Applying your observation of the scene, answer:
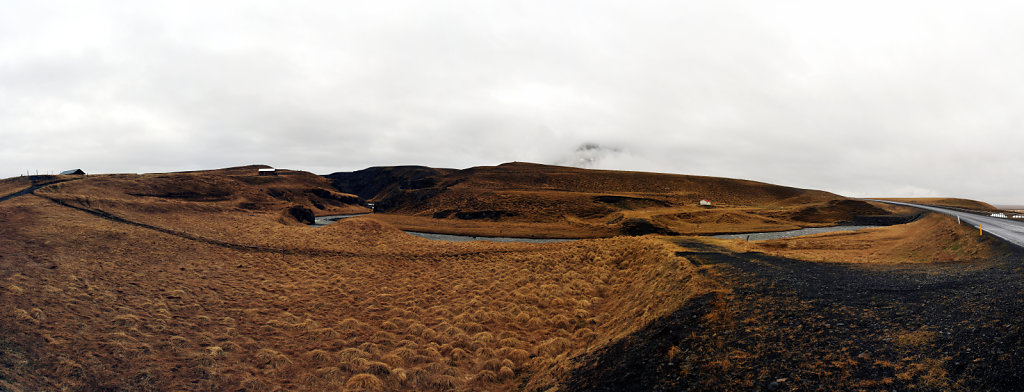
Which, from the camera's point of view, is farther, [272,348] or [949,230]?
[949,230]

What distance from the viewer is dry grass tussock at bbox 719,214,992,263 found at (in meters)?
12.8

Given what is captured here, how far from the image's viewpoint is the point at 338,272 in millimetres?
18172

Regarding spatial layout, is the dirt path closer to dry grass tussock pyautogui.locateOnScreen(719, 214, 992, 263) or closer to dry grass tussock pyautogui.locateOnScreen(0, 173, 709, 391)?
dry grass tussock pyautogui.locateOnScreen(0, 173, 709, 391)

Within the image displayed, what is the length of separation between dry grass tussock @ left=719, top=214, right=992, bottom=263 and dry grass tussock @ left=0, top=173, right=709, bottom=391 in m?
6.52

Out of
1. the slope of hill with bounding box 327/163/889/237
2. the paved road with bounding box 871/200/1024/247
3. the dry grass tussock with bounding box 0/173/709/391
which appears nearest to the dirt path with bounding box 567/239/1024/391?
the dry grass tussock with bounding box 0/173/709/391

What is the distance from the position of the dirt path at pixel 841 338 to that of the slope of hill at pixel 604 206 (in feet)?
98.4

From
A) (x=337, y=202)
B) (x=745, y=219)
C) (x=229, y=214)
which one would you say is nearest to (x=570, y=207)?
(x=745, y=219)

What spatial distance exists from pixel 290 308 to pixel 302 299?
3.37 ft

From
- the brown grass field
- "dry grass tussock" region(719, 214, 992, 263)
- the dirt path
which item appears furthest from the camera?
"dry grass tussock" region(719, 214, 992, 263)

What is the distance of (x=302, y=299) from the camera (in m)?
13.7

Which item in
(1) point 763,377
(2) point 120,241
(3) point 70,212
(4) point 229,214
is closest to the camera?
(1) point 763,377

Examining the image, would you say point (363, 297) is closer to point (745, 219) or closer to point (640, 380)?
point (640, 380)

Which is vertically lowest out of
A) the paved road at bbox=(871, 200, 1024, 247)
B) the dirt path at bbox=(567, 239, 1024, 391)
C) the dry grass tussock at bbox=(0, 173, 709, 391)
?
the dry grass tussock at bbox=(0, 173, 709, 391)

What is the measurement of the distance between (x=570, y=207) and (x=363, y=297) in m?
43.4
